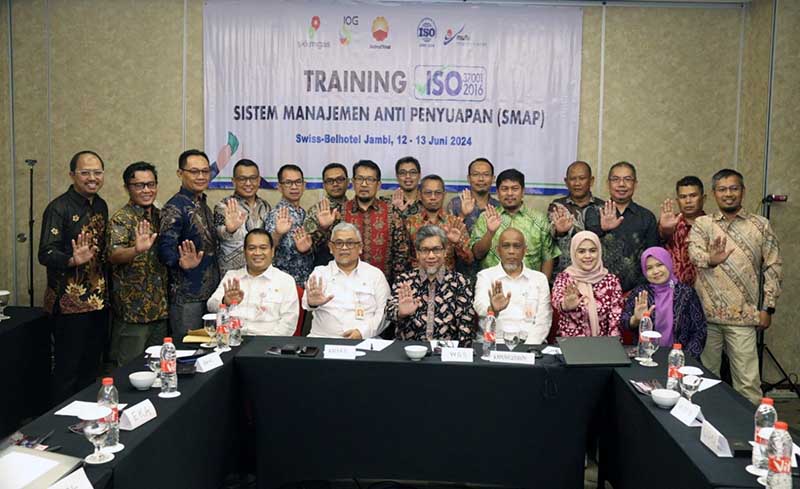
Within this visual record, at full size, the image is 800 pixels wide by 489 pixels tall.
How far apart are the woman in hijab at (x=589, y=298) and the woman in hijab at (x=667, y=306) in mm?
79

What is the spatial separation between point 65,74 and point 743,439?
5360 millimetres

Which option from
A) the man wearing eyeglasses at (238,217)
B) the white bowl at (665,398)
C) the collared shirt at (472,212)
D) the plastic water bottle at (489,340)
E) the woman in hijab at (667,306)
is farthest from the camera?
the collared shirt at (472,212)

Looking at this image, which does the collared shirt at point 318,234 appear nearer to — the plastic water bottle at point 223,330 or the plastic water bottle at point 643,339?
the plastic water bottle at point 223,330

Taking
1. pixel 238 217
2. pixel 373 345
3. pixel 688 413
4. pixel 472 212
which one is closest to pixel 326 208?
pixel 238 217

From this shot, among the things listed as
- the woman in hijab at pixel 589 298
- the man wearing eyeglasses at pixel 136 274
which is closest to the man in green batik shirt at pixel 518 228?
the woman in hijab at pixel 589 298

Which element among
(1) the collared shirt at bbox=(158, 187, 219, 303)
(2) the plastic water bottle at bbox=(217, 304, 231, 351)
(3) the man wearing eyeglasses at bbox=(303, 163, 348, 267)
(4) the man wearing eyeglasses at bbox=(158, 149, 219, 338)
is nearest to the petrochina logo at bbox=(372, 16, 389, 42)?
(3) the man wearing eyeglasses at bbox=(303, 163, 348, 267)

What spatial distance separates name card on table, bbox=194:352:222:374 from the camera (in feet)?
9.30

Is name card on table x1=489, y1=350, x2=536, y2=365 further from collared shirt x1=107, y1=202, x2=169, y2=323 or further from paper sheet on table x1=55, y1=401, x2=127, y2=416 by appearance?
collared shirt x1=107, y1=202, x2=169, y2=323

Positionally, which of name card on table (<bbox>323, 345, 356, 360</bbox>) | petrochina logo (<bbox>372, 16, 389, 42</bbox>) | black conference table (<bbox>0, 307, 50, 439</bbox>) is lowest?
black conference table (<bbox>0, 307, 50, 439</bbox>)

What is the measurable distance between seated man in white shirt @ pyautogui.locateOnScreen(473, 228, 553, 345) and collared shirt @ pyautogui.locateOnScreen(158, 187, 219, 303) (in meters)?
1.64

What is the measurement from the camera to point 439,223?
4398mm

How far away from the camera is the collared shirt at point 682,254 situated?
4.27 m

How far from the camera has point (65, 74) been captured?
5.36m

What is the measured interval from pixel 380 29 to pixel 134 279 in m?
2.75
